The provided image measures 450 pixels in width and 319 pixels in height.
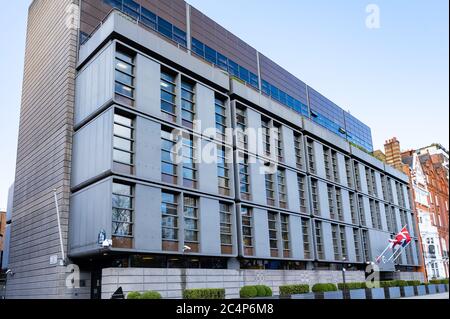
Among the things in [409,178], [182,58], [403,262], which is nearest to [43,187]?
[182,58]

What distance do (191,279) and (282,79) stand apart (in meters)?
33.1

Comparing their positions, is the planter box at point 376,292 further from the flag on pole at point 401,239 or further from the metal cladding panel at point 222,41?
the metal cladding panel at point 222,41

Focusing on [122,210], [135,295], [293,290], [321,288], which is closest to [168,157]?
[122,210]

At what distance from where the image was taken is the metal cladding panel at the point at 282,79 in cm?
5172

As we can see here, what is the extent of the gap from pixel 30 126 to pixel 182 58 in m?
14.4

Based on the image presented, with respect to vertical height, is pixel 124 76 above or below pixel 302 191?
above

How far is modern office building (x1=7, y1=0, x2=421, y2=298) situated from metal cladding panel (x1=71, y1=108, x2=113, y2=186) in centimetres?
12

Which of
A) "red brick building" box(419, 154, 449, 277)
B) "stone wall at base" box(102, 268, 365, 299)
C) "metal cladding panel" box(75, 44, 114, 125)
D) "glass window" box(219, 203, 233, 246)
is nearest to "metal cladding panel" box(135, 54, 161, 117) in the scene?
"metal cladding panel" box(75, 44, 114, 125)

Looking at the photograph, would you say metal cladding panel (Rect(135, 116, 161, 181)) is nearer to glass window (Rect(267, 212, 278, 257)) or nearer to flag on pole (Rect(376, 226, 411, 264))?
glass window (Rect(267, 212, 278, 257))

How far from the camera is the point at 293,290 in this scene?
34.8m

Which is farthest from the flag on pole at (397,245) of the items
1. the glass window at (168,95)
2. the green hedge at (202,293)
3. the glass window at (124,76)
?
the glass window at (124,76)

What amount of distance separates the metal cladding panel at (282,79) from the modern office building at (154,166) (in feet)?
17.5

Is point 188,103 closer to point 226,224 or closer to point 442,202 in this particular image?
point 226,224
